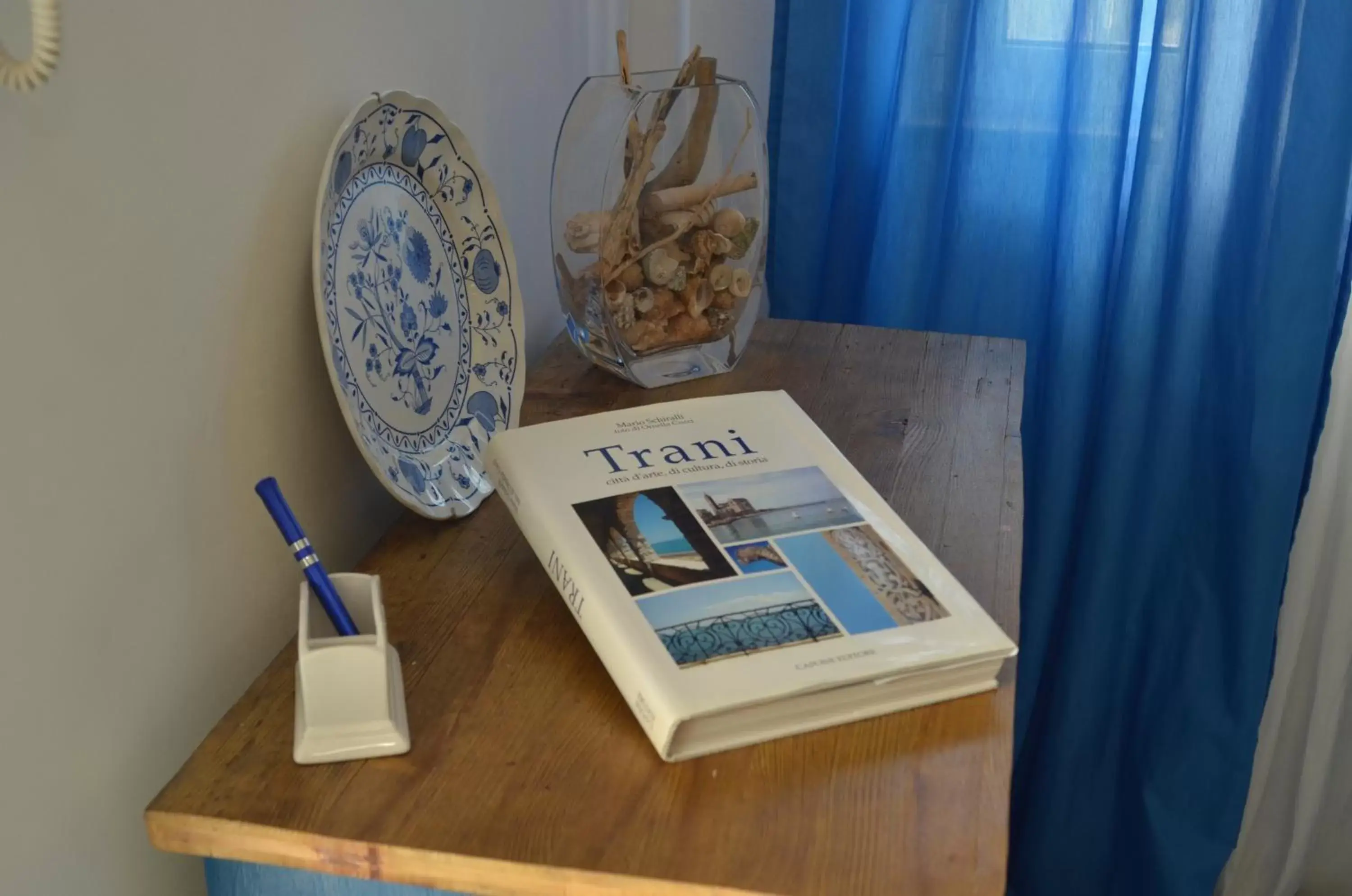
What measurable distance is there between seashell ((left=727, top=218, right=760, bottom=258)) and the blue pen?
0.50 metres

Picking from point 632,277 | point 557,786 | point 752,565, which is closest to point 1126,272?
point 632,277

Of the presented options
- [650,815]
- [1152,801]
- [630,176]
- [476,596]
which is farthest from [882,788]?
[1152,801]

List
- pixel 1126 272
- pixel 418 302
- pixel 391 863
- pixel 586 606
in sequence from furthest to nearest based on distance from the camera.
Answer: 1. pixel 1126 272
2. pixel 418 302
3. pixel 586 606
4. pixel 391 863

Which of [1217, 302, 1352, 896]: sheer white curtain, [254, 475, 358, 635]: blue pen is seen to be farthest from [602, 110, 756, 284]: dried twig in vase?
[1217, 302, 1352, 896]: sheer white curtain

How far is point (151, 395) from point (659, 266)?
472 millimetres

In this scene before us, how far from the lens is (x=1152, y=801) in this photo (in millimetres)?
1512

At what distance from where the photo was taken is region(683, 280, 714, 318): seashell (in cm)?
101

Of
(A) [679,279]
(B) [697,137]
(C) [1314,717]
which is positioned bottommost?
(C) [1314,717]

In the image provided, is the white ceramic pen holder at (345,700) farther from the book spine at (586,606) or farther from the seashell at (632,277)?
the seashell at (632,277)

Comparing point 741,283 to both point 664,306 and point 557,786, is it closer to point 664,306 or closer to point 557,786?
point 664,306

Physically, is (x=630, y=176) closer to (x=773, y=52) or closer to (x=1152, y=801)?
(x=773, y=52)

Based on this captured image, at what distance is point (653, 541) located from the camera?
2.32 feet

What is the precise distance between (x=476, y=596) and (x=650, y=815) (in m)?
0.23

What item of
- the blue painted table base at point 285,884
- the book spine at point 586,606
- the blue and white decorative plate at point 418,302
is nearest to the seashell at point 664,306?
the blue and white decorative plate at point 418,302
